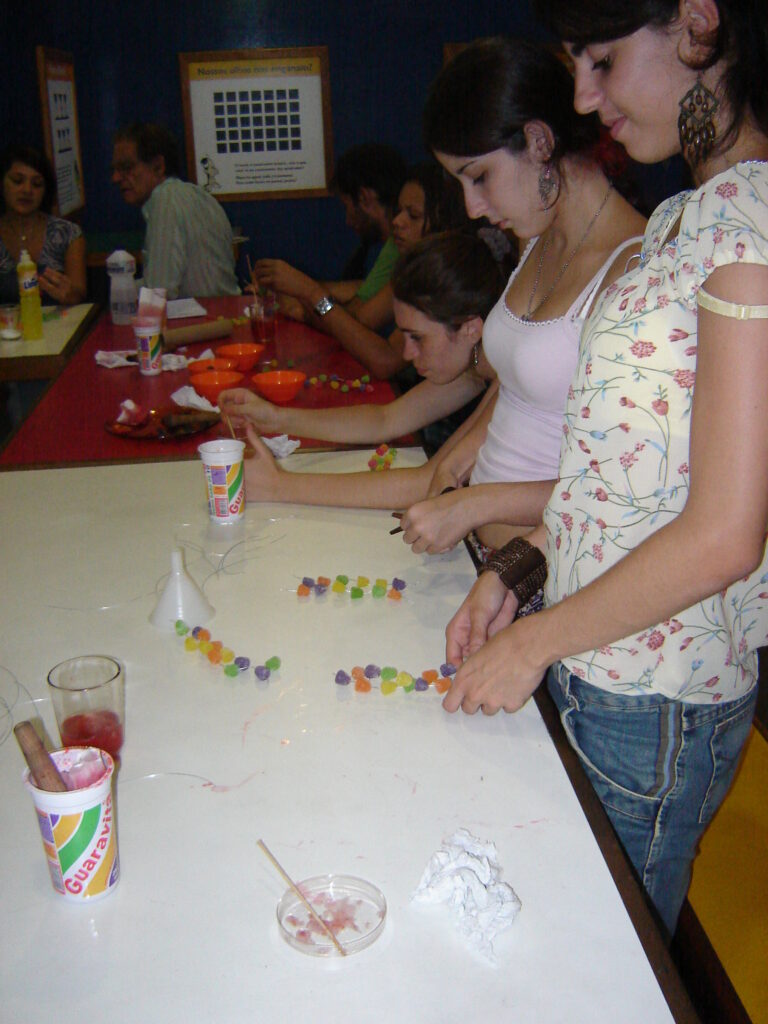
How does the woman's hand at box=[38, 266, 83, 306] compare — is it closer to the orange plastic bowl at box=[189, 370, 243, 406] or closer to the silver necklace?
the orange plastic bowl at box=[189, 370, 243, 406]

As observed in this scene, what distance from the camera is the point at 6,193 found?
447cm

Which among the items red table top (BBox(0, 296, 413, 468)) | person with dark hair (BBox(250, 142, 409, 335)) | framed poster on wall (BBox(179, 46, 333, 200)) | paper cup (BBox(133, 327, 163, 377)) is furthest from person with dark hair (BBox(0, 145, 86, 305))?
paper cup (BBox(133, 327, 163, 377))

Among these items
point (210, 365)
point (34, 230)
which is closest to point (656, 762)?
point (210, 365)

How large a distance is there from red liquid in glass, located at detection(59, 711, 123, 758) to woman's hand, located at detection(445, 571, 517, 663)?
45cm

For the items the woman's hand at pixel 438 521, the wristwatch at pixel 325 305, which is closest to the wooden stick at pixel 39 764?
the woman's hand at pixel 438 521

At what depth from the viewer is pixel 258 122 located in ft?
18.6

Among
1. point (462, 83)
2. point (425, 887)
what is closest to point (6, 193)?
point (462, 83)

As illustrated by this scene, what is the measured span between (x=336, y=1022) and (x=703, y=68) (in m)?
0.95

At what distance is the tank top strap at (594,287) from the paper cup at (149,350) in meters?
1.74

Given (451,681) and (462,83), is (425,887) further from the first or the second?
(462,83)

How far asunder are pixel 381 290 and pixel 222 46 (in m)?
2.96

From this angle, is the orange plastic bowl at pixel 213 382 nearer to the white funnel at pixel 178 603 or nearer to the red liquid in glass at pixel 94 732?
the white funnel at pixel 178 603

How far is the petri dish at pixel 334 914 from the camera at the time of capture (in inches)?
34.5

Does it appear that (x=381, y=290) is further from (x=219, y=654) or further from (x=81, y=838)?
(x=81, y=838)
